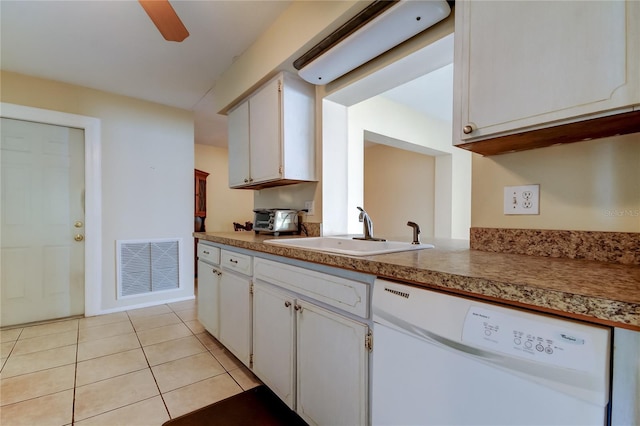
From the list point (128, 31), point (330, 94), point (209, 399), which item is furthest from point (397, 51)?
point (209, 399)

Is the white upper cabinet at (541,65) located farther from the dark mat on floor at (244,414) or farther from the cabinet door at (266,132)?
the dark mat on floor at (244,414)

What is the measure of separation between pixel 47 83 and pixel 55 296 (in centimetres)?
208

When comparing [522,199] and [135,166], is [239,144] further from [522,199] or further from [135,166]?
[522,199]

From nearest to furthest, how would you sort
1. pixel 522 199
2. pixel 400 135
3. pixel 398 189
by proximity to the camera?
pixel 522 199 < pixel 400 135 < pixel 398 189

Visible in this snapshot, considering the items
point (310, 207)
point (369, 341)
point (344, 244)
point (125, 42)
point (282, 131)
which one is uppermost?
point (125, 42)

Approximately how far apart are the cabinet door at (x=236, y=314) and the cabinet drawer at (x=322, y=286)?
316mm

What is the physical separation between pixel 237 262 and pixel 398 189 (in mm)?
3495

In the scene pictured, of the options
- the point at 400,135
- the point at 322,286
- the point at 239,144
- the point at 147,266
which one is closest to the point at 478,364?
the point at 322,286

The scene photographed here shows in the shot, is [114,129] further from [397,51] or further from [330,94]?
[397,51]

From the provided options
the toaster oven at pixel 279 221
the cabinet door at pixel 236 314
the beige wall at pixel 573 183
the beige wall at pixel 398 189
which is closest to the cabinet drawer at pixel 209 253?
the cabinet door at pixel 236 314

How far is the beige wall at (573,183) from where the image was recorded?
36.2 inches

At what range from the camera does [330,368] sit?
1.17 meters

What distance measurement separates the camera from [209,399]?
167 cm

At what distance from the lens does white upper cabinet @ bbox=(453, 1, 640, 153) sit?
0.73 meters
